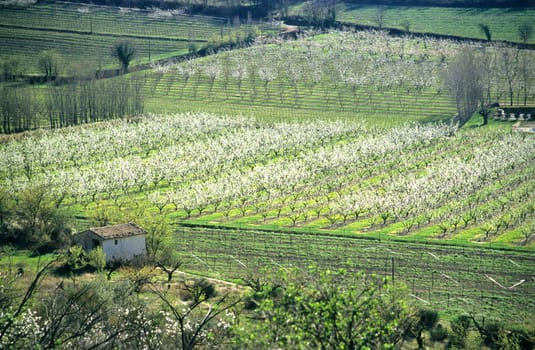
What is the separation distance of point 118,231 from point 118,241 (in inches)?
38.6

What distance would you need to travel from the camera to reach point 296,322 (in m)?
27.1

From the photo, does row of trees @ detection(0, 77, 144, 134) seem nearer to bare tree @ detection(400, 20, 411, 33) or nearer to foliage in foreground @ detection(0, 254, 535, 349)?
foliage in foreground @ detection(0, 254, 535, 349)

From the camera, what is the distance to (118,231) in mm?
53188

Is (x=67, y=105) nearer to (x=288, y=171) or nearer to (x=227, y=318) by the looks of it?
(x=288, y=171)

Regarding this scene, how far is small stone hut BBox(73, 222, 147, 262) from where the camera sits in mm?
52219

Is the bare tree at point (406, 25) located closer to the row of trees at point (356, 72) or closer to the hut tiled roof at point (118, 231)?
the row of trees at point (356, 72)

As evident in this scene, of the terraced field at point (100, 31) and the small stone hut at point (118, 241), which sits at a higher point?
the terraced field at point (100, 31)

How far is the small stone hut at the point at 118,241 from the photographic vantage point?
52219 mm

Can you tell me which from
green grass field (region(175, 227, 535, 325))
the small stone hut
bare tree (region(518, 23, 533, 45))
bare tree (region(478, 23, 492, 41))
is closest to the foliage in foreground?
the small stone hut

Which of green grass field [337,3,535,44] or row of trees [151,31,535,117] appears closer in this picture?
row of trees [151,31,535,117]

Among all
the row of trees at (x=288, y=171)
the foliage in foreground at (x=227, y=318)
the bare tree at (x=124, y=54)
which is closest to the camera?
the foliage in foreground at (x=227, y=318)

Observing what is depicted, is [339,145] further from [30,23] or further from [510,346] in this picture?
[30,23]

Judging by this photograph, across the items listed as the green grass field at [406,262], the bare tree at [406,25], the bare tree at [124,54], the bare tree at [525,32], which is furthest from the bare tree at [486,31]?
the green grass field at [406,262]

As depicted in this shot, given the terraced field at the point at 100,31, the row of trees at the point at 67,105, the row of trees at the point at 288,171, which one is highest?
the terraced field at the point at 100,31
